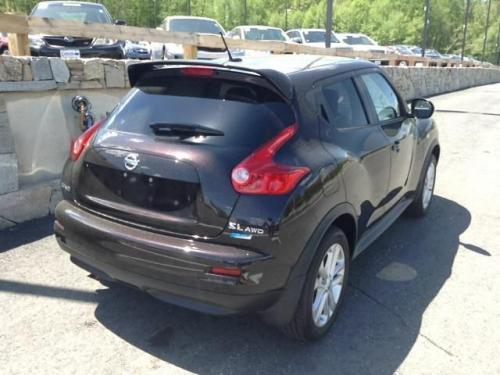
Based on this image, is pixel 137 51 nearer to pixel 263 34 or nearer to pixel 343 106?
pixel 263 34

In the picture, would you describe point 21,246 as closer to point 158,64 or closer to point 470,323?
point 158,64

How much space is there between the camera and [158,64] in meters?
3.03

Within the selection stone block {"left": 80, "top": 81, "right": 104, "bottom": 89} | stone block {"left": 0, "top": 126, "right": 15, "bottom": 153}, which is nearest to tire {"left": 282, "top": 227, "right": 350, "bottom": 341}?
stone block {"left": 0, "top": 126, "right": 15, "bottom": 153}

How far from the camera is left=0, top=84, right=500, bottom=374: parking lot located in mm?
2748

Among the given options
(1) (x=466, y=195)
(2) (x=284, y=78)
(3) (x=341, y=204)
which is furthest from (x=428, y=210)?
(2) (x=284, y=78)

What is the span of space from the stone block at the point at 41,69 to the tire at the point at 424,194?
3.83m

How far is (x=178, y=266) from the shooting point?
8.16 ft

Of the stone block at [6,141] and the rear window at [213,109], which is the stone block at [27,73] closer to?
the stone block at [6,141]

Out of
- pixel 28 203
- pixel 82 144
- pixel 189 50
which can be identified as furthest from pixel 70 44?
pixel 82 144

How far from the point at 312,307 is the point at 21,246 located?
8.72ft

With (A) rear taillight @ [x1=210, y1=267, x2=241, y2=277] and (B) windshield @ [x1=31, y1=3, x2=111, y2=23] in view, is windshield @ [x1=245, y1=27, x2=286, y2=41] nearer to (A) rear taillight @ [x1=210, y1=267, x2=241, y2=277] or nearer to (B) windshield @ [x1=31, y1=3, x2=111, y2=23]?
(B) windshield @ [x1=31, y1=3, x2=111, y2=23]

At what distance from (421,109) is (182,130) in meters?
2.62

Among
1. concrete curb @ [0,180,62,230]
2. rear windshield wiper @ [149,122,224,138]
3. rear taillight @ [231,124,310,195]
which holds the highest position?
rear windshield wiper @ [149,122,224,138]

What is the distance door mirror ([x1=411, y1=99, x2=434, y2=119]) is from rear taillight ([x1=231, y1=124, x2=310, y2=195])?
2.31 m
